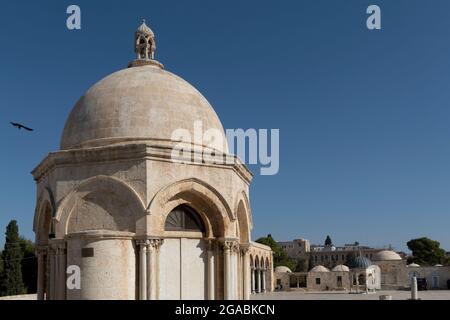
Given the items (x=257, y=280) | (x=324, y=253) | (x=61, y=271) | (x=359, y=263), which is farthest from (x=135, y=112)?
(x=324, y=253)

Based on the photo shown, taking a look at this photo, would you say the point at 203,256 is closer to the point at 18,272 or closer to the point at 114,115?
the point at 114,115

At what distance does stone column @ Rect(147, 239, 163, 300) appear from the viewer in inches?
501

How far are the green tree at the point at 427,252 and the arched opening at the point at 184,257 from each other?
69.6 metres

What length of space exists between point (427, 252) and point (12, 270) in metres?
58.9

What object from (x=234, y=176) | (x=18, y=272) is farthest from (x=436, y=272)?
(x=234, y=176)

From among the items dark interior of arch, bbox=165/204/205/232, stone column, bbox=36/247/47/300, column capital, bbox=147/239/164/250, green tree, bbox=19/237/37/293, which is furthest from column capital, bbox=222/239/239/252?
green tree, bbox=19/237/37/293

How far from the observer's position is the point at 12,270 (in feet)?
133

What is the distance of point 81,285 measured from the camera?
12.6m

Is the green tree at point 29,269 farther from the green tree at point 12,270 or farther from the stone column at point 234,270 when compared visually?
the stone column at point 234,270

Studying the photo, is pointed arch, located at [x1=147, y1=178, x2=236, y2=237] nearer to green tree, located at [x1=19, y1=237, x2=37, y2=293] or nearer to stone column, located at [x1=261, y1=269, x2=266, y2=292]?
stone column, located at [x1=261, y1=269, x2=266, y2=292]

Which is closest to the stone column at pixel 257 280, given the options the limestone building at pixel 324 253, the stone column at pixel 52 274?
the stone column at pixel 52 274

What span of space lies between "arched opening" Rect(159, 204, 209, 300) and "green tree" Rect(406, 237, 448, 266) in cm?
6956

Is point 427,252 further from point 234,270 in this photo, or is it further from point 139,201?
point 139,201

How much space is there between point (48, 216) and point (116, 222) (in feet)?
10.6
